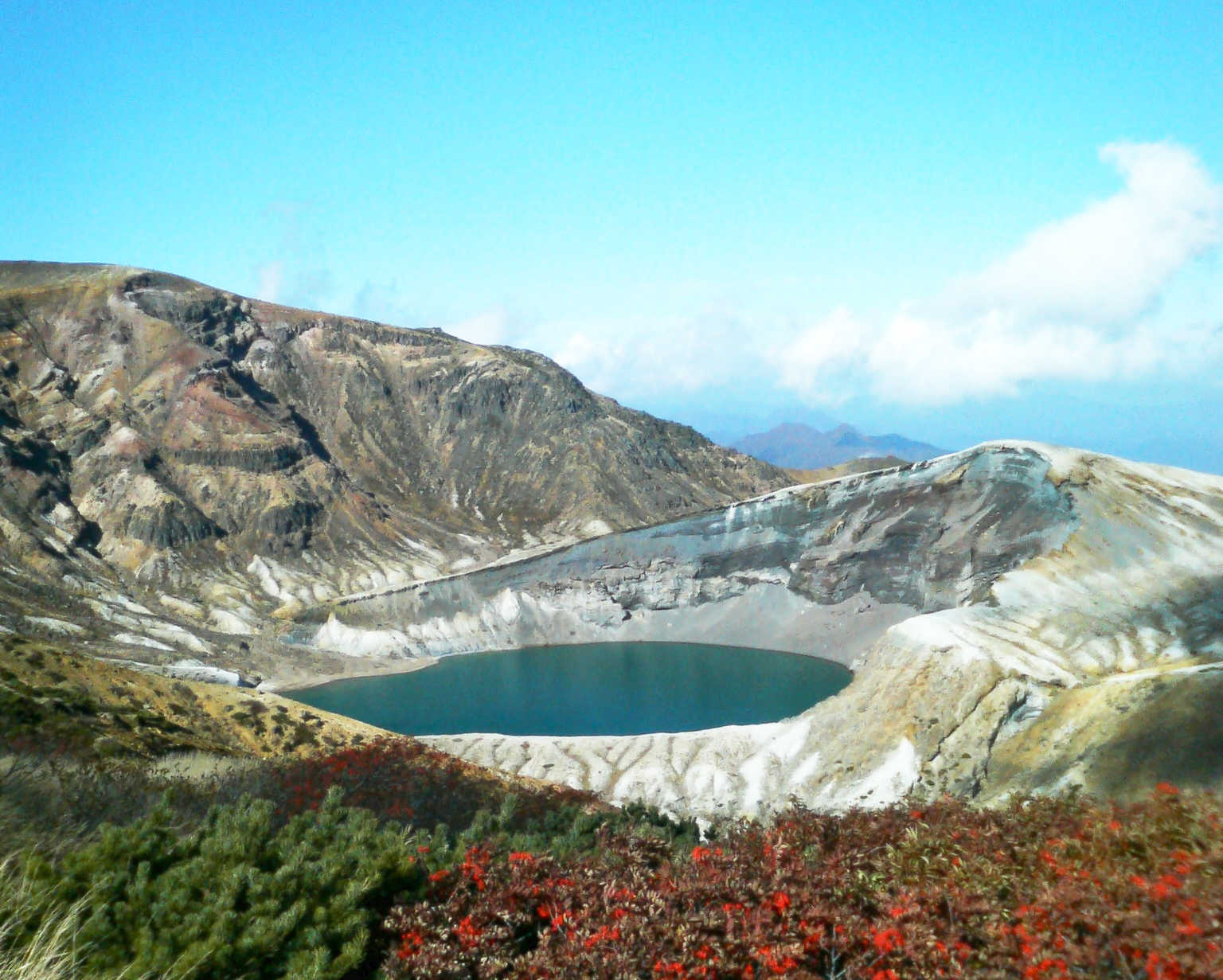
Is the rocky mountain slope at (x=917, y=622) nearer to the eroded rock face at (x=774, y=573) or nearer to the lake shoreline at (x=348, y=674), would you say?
the eroded rock face at (x=774, y=573)


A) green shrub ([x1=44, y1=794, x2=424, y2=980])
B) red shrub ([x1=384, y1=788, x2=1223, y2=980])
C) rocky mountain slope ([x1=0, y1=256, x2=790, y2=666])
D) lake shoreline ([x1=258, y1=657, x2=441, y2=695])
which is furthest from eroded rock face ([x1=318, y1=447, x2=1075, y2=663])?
green shrub ([x1=44, y1=794, x2=424, y2=980])

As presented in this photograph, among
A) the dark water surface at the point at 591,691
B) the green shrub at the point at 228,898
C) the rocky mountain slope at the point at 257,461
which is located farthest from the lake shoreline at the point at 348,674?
the green shrub at the point at 228,898

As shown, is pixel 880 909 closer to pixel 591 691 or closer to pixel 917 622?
pixel 917 622

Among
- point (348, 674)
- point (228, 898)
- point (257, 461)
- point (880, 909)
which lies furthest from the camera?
point (257, 461)

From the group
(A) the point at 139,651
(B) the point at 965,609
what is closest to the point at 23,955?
(B) the point at 965,609

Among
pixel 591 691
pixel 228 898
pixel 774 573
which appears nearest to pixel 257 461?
pixel 591 691

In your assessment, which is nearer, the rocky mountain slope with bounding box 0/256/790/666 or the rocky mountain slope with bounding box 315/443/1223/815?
the rocky mountain slope with bounding box 315/443/1223/815

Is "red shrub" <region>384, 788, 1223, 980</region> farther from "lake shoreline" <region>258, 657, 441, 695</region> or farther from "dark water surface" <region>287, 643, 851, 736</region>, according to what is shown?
"lake shoreline" <region>258, 657, 441, 695</region>
